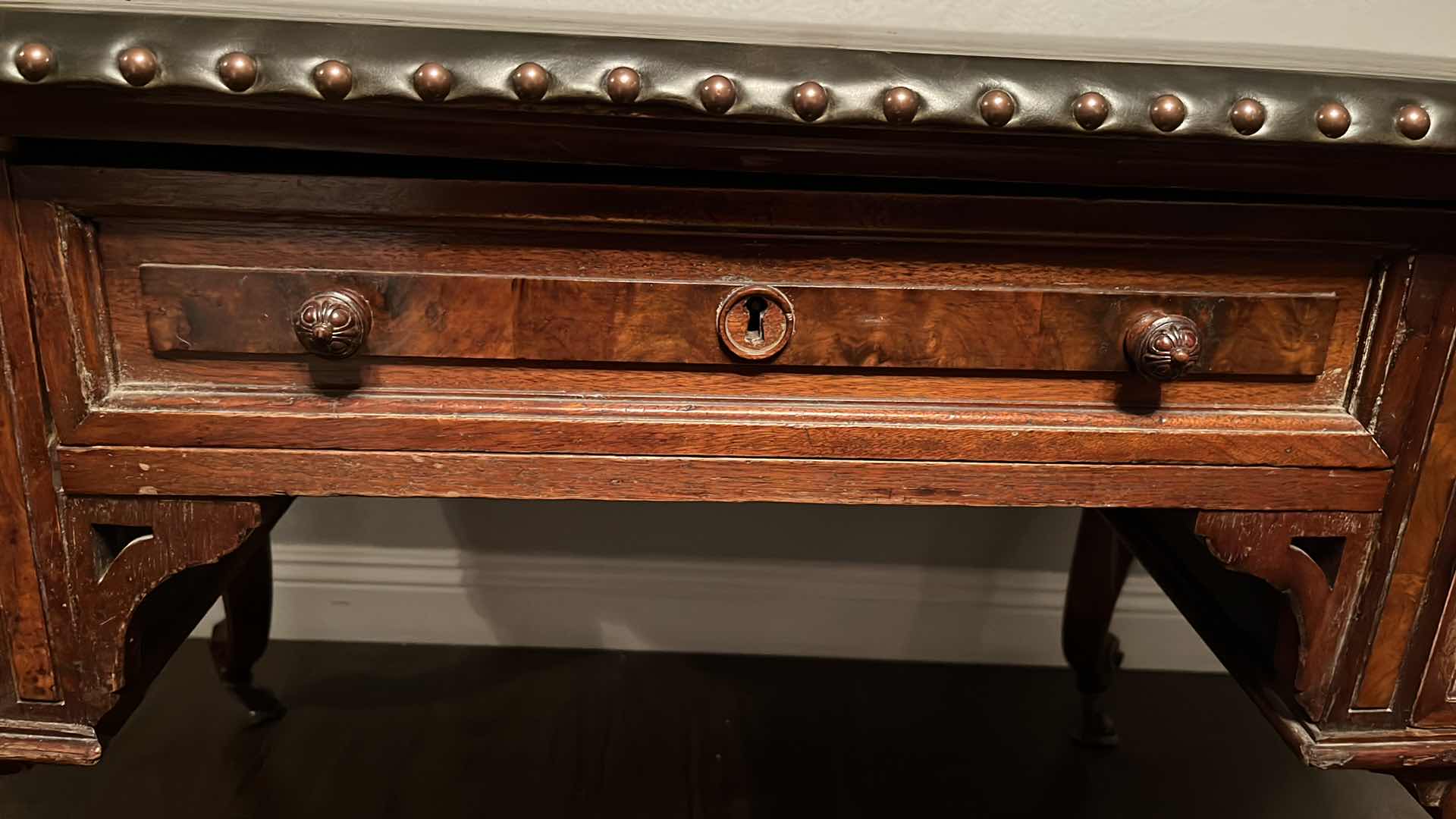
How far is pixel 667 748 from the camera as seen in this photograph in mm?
979

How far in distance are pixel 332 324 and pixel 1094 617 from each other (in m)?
0.81

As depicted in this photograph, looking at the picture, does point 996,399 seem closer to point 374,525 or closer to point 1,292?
point 1,292

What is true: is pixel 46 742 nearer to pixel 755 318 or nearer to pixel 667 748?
pixel 755 318

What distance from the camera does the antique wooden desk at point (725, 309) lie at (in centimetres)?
41

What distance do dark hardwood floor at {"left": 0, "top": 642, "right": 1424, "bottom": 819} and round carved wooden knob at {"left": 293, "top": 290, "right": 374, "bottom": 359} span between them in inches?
23.8

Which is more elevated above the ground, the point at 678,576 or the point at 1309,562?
the point at 1309,562

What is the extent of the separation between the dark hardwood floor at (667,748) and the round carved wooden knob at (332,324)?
605 mm

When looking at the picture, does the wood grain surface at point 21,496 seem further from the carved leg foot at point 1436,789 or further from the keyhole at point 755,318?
the carved leg foot at point 1436,789

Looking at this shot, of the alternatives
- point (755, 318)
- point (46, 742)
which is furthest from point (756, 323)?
point (46, 742)

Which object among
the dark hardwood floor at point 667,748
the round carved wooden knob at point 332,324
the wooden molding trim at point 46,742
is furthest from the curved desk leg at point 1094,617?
the wooden molding trim at point 46,742

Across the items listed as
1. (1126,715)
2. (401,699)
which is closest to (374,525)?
(401,699)

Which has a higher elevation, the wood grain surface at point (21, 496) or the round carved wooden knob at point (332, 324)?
the round carved wooden knob at point (332, 324)

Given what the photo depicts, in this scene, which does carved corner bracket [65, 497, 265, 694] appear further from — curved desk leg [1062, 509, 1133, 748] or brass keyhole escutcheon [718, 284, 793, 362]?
curved desk leg [1062, 509, 1133, 748]

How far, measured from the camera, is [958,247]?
48 centimetres
